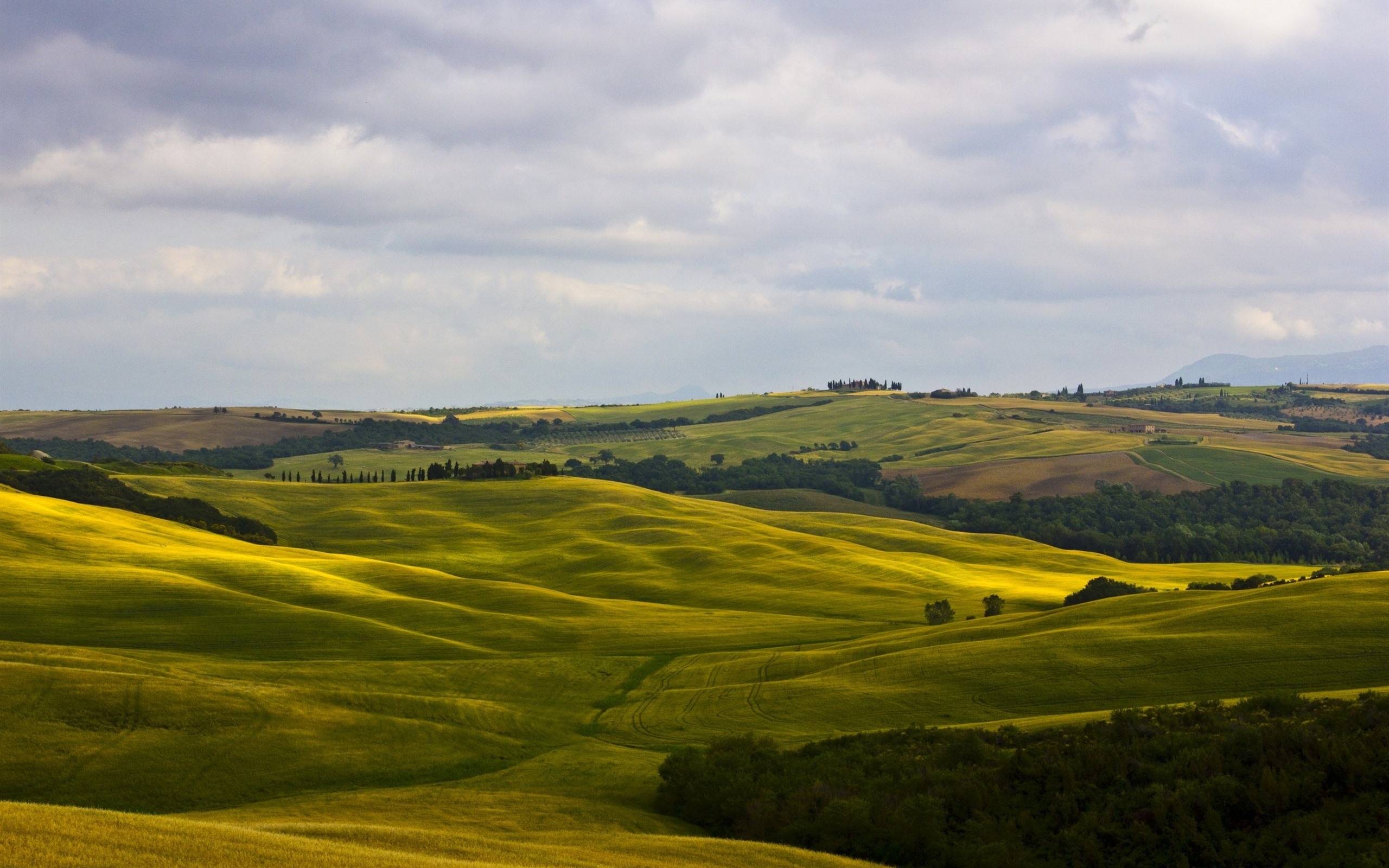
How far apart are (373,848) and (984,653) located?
4619 centimetres

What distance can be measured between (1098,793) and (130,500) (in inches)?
5751

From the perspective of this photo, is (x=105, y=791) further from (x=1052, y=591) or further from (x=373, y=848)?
(x=1052, y=591)

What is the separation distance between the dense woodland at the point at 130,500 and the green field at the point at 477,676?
696 inches

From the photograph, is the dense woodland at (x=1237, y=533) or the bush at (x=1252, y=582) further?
the dense woodland at (x=1237, y=533)

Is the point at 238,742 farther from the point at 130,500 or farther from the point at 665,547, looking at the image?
the point at 130,500

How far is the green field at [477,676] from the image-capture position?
38.6m

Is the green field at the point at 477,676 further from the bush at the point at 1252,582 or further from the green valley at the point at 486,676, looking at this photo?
the bush at the point at 1252,582

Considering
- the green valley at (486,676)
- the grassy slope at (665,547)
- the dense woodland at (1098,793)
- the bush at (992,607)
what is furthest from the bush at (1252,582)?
the dense woodland at (1098,793)

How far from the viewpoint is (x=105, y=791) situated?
46.2 m

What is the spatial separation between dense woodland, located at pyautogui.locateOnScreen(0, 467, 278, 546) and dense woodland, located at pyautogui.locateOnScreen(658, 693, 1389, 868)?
11485cm

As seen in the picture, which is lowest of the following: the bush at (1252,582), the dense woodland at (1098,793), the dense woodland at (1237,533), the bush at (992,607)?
the dense woodland at (1237,533)

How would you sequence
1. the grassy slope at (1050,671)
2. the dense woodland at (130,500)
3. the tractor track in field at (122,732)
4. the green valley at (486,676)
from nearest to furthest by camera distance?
the green valley at (486,676)
the tractor track in field at (122,732)
the grassy slope at (1050,671)
the dense woodland at (130,500)

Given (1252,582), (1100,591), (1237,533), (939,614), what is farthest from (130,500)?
(1237,533)

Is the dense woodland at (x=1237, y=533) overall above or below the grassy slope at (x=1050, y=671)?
below
